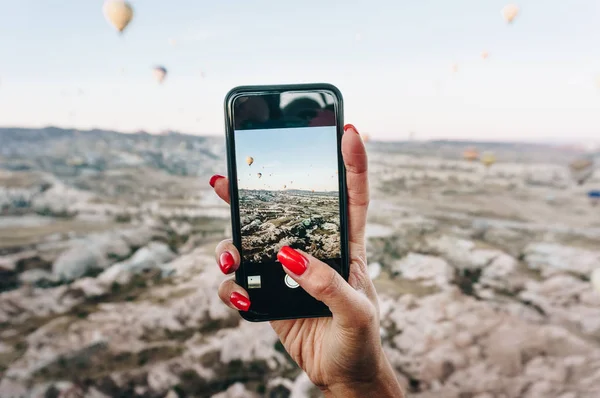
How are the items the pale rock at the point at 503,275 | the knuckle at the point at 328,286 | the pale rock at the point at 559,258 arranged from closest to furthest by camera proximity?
the knuckle at the point at 328,286 < the pale rock at the point at 503,275 < the pale rock at the point at 559,258

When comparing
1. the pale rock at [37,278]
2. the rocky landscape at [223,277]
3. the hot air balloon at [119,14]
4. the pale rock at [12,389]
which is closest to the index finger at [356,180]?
the rocky landscape at [223,277]

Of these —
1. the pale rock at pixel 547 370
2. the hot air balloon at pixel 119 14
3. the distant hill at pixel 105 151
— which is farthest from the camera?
the hot air balloon at pixel 119 14

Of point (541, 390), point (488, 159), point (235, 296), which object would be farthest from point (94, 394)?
point (488, 159)

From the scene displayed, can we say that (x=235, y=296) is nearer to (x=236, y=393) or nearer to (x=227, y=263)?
(x=227, y=263)

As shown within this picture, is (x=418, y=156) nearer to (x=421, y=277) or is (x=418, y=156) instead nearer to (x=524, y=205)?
(x=524, y=205)

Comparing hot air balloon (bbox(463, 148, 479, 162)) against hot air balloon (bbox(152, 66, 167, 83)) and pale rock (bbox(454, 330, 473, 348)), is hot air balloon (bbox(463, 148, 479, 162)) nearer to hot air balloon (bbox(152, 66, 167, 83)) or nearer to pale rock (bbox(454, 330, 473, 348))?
pale rock (bbox(454, 330, 473, 348))

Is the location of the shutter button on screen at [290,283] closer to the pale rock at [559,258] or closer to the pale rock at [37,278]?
the pale rock at [37,278]
